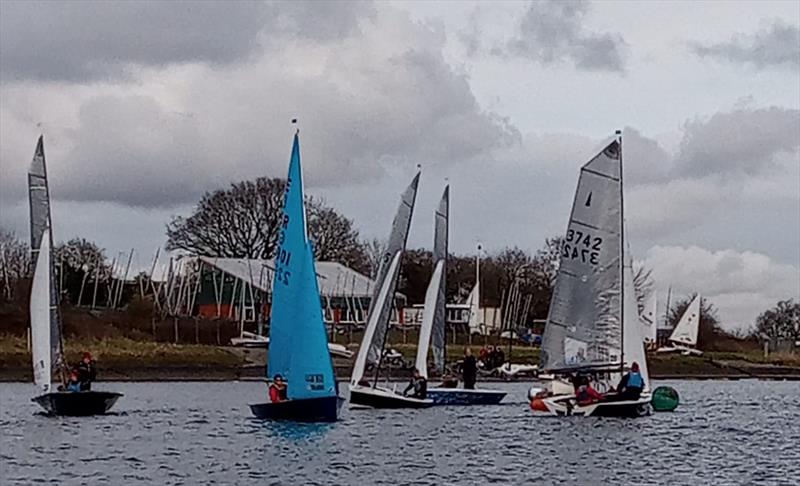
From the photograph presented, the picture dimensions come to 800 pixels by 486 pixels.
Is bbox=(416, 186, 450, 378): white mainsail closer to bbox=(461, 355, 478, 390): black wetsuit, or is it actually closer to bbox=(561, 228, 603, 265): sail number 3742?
bbox=(461, 355, 478, 390): black wetsuit

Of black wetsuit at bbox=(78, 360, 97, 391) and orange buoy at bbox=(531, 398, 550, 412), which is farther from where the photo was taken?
orange buoy at bbox=(531, 398, 550, 412)

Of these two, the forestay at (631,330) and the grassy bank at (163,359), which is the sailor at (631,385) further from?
the grassy bank at (163,359)

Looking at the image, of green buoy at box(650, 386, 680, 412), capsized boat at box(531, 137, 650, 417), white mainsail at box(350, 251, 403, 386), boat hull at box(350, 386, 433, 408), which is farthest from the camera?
green buoy at box(650, 386, 680, 412)

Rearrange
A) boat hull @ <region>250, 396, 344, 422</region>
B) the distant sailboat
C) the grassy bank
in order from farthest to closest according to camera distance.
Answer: the distant sailboat < the grassy bank < boat hull @ <region>250, 396, 344, 422</region>

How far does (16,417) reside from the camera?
47.5 metres

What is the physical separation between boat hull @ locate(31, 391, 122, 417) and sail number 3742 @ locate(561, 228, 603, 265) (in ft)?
44.6

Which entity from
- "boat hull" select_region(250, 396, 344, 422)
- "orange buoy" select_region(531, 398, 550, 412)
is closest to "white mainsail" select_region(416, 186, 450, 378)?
"orange buoy" select_region(531, 398, 550, 412)

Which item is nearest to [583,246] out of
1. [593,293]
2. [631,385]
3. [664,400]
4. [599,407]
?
[593,293]

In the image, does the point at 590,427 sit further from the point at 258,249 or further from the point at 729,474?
the point at 258,249

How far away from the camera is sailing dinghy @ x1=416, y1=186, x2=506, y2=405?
1971 inches

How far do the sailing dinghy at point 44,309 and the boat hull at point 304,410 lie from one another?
6.85 metres

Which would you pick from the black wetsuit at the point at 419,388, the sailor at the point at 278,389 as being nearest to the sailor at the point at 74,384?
the sailor at the point at 278,389

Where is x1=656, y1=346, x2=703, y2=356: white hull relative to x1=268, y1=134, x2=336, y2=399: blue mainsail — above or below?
above

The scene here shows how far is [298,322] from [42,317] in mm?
10220
